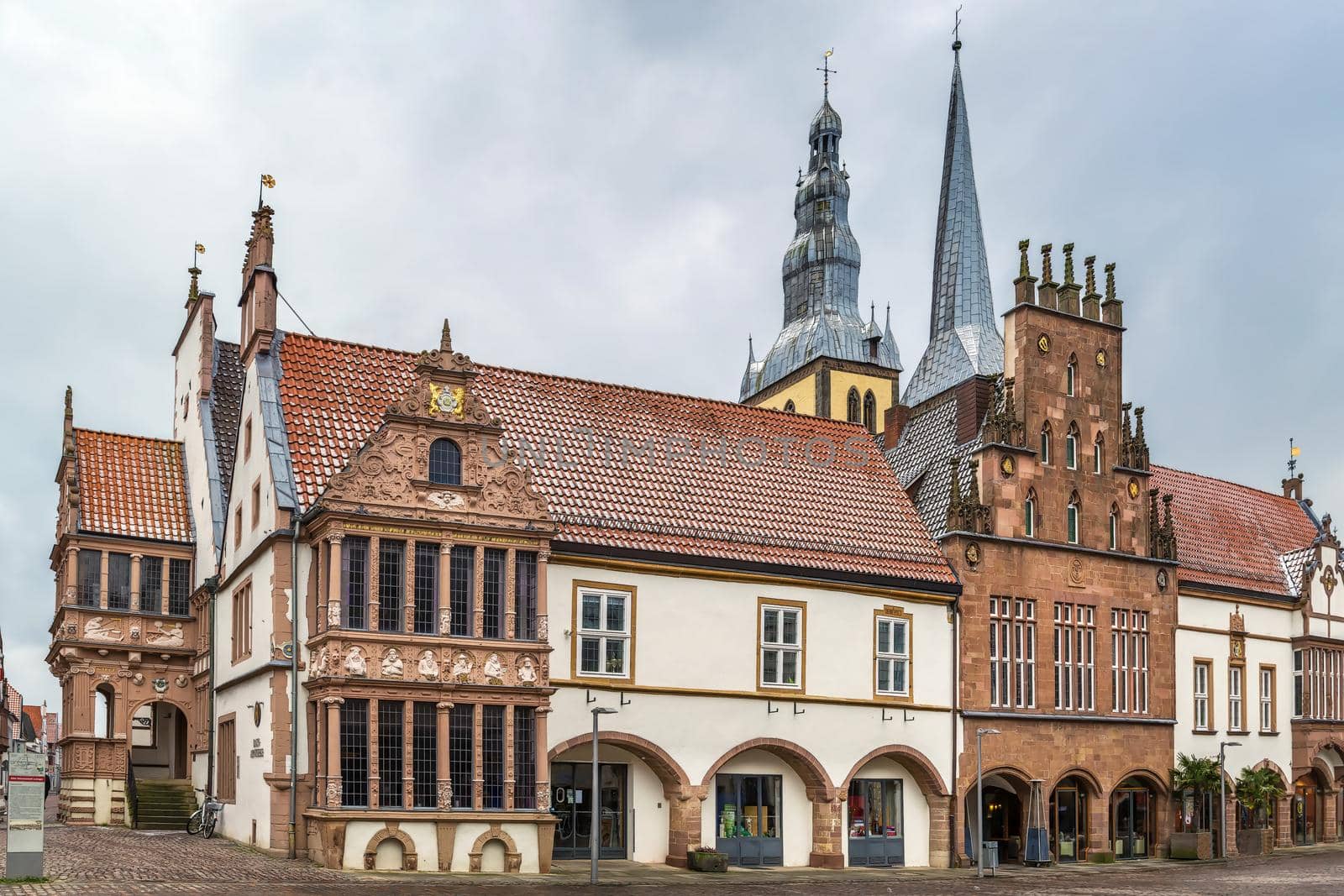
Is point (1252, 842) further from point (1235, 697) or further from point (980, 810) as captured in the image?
point (980, 810)

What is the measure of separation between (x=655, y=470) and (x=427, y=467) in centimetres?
835

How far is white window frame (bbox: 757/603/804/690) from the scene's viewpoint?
3656 centimetres

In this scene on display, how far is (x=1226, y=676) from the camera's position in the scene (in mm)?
47094

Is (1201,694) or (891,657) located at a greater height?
(891,657)

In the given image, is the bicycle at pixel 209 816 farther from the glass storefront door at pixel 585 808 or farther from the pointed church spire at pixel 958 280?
the pointed church spire at pixel 958 280

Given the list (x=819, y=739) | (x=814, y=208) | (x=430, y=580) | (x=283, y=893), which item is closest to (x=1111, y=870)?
(x=819, y=739)

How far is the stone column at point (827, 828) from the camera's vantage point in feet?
121

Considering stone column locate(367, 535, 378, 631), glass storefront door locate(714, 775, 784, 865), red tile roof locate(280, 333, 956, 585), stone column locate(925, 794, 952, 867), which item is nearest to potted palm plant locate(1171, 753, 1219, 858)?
stone column locate(925, 794, 952, 867)

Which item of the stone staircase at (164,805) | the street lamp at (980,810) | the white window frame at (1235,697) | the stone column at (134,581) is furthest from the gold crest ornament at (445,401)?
the white window frame at (1235,697)

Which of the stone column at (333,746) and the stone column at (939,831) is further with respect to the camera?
the stone column at (939,831)

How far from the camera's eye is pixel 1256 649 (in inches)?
1911

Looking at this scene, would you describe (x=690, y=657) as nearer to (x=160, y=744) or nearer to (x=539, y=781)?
(x=539, y=781)

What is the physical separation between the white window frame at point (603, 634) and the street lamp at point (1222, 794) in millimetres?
19835

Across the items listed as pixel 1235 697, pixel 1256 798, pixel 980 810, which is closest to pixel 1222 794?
pixel 1256 798
